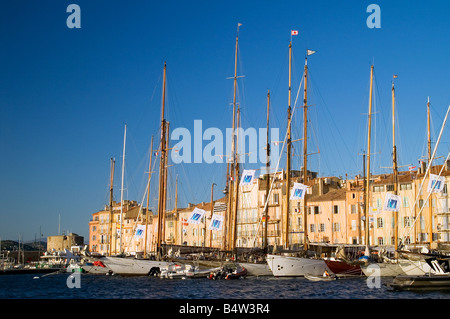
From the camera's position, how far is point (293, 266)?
62844 mm

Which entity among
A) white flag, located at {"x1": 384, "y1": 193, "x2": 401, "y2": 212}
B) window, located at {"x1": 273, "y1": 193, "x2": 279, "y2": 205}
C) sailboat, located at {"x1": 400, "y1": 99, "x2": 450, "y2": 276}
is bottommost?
sailboat, located at {"x1": 400, "y1": 99, "x2": 450, "y2": 276}

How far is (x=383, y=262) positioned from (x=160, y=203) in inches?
1050

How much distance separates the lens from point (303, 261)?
6294 cm

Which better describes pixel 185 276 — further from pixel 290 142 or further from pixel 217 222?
pixel 290 142

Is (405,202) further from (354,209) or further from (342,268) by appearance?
(342,268)

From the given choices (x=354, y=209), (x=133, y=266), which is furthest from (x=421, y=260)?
(x=354, y=209)

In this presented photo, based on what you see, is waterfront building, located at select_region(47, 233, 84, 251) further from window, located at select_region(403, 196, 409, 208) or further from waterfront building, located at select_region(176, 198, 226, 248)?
window, located at select_region(403, 196, 409, 208)

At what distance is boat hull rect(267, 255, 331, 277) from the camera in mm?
62750

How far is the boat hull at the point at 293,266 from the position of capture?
62.8m

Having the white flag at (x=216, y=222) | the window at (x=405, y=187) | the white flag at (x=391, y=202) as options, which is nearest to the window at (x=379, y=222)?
the window at (x=405, y=187)

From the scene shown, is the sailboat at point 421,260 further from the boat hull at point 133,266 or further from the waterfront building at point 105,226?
the waterfront building at point 105,226

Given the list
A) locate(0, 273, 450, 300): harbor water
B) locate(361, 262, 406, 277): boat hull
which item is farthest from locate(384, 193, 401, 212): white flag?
locate(0, 273, 450, 300): harbor water

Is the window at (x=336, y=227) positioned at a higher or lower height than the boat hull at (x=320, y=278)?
higher
